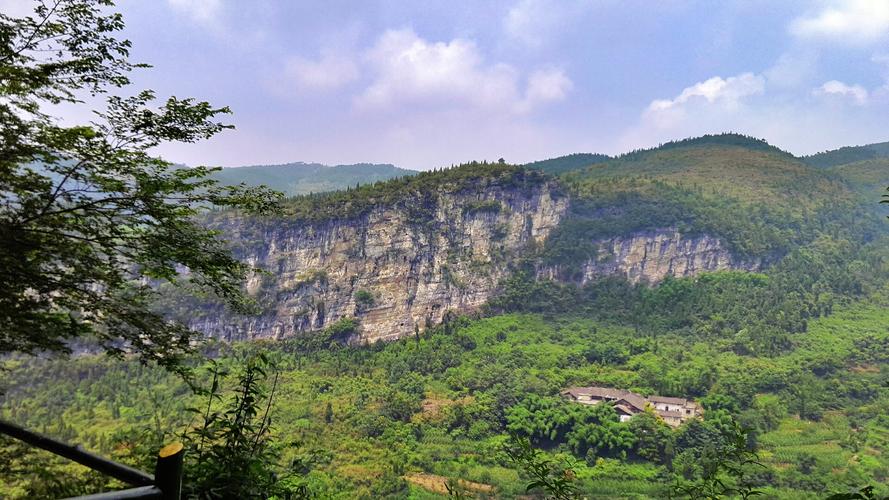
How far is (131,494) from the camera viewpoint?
6.07 ft

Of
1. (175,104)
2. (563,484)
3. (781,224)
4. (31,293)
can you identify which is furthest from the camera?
(781,224)

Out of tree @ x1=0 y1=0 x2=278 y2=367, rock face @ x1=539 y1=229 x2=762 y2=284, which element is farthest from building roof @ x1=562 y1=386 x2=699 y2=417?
tree @ x1=0 y1=0 x2=278 y2=367

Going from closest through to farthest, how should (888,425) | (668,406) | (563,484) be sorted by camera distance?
(563,484)
(888,425)
(668,406)

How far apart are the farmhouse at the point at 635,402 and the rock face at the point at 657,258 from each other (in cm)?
2904

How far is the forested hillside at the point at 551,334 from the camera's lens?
1275 inches

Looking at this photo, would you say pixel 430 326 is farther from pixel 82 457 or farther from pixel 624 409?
pixel 82 457

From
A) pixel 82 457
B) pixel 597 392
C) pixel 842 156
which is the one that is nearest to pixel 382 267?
pixel 597 392

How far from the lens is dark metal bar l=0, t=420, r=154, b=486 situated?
81.9 inches

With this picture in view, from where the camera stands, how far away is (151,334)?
618 centimetres

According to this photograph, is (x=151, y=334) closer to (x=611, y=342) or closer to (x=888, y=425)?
(x=888, y=425)

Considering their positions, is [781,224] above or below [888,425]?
above

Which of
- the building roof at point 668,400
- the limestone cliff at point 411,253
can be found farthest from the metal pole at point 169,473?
the limestone cliff at point 411,253

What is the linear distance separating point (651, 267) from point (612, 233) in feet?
23.9

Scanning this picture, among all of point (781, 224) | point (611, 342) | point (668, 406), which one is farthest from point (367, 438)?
point (781, 224)
